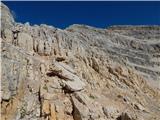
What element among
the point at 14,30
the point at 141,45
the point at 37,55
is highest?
the point at 141,45

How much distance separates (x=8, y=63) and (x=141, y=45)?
7109 cm

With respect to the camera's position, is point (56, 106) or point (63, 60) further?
point (63, 60)

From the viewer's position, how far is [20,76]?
32188mm

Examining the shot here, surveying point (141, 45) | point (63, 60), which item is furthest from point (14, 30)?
point (141, 45)

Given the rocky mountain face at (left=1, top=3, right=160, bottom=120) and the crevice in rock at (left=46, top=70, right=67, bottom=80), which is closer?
the rocky mountain face at (left=1, top=3, right=160, bottom=120)

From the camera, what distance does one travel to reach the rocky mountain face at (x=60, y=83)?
31.3 meters

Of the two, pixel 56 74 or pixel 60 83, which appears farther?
pixel 56 74

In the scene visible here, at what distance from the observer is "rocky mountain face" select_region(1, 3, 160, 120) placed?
103 feet

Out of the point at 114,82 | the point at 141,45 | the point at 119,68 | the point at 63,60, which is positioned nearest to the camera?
the point at 63,60

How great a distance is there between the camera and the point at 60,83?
35.0m

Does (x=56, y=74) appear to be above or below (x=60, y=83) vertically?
above

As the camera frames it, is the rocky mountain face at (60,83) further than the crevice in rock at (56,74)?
No

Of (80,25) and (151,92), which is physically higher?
(80,25)

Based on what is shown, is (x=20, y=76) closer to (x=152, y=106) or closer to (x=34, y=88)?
(x=34, y=88)
